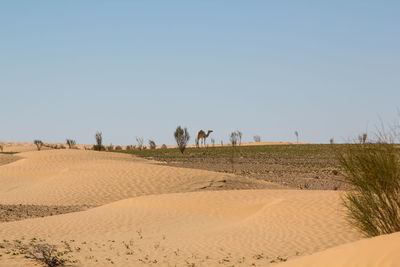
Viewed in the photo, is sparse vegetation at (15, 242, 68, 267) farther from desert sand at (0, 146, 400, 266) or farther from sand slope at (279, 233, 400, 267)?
sand slope at (279, 233, 400, 267)

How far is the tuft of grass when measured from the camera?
1116 centimetres

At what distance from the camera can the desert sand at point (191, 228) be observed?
43.9 feet

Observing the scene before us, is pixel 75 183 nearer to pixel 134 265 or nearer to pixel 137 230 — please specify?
pixel 137 230

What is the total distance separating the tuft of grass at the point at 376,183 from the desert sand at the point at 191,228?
1.98 meters

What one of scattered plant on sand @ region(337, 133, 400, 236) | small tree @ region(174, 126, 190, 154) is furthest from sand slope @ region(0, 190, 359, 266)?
small tree @ region(174, 126, 190, 154)

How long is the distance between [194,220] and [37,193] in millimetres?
13706

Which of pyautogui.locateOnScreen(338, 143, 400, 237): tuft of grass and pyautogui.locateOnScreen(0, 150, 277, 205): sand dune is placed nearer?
pyautogui.locateOnScreen(338, 143, 400, 237): tuft of grass

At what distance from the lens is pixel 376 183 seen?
37.2ft

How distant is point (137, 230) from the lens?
17.8 m

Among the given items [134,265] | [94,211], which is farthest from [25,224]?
[134,265]

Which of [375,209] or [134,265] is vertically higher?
[375,209]

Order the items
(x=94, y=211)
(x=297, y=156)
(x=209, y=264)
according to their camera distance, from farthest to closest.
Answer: (x=297, y=156) → (x=94, y=211) → (x=209, y=264)

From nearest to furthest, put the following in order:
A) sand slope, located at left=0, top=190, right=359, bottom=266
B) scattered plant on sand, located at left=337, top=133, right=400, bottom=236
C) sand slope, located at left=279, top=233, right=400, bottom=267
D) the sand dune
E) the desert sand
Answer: sand slope, located at left=279, top=233, right=400, bottom=267 < scattered plant on sand, located at left=337, top=133, right=400, bottom=236 < the desert sand < sand slope, located at left=0, top=190, right=359, bottom=266 < the sand dune

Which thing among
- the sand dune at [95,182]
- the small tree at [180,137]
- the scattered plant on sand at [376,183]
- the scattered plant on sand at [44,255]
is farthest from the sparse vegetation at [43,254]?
the small tree at [180,137]
